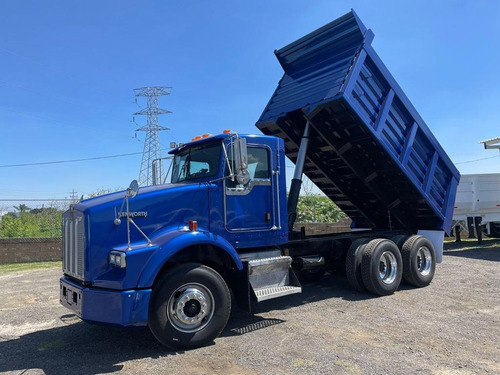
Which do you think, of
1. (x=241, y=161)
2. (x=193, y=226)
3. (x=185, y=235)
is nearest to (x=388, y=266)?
(x=241, y=161)

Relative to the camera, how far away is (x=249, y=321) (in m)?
5.62

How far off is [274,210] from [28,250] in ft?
34.5

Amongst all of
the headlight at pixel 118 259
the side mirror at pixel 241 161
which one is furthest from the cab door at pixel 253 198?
the headlight at pixel 118 259

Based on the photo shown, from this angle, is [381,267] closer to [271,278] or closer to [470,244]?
[271,278]

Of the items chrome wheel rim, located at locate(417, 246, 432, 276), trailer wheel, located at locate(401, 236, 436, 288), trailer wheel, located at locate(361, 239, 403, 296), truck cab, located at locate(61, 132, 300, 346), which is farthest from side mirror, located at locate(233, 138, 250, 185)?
chrome wheel rim, located at locate(417, 246, 432, 276)

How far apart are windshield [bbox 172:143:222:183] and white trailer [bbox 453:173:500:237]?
38.5ft

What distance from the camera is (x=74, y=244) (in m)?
4.77

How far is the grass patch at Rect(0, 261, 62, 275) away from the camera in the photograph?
1156cm

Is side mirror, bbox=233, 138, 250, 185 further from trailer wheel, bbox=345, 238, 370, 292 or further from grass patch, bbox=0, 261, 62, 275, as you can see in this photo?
grass patch, bbox=0, 261, 62, 275

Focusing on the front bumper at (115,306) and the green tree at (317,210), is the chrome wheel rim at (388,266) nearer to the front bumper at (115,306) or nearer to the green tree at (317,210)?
the front bumper at (115,306)

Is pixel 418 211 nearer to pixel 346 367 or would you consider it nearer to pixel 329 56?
pixel 329 56

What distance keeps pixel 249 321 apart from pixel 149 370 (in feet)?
6.25

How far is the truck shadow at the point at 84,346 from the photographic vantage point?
13.7ft

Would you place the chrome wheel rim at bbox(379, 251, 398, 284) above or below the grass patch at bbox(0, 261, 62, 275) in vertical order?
above
